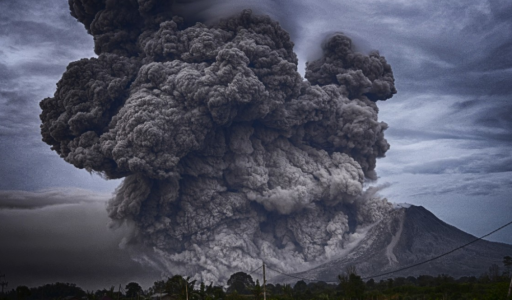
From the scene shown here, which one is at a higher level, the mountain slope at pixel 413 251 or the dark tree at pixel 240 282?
the mountain slope at pixel 413 251

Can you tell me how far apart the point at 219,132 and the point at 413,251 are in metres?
47.9

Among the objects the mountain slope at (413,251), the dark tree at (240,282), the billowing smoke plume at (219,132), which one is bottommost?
the dark tree at (240,282)

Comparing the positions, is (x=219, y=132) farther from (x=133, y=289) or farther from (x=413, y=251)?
(x=413, y=251)

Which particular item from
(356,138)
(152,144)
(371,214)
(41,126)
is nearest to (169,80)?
(152,144)

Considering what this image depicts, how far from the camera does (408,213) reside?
323ft

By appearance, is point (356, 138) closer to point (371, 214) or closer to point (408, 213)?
point (371, 214)

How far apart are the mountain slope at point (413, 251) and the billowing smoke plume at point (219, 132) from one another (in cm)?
728

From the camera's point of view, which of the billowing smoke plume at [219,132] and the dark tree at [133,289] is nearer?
the billowing smoke plume at [219,132]

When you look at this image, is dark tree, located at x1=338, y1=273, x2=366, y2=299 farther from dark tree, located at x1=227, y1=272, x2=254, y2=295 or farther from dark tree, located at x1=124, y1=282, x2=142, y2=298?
dark tree, located at x1=124, y1=282, x2=142, y2=298

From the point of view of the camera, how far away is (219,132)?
192 ft

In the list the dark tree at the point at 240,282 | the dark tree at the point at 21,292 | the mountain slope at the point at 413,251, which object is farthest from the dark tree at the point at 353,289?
the dark tree at the point at 21,292

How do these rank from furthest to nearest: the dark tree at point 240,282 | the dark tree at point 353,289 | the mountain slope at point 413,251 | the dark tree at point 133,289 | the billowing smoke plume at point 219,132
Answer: the mountain slope at point 413,251
the dark tree at point 133,289
the dark tree at point 240,282
the billowing smoke plume at point 219,132
the dark tree at point 353,289

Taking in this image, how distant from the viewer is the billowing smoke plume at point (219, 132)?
2087 inches

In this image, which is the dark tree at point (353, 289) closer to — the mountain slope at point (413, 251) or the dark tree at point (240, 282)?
the dark tree at point (240, 282)
